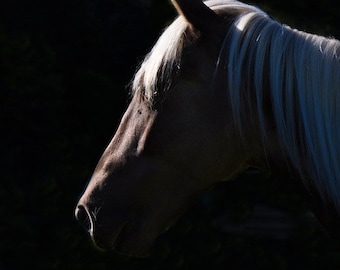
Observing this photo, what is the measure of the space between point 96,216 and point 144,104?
30cm

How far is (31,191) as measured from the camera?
221 inches

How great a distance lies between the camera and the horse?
2240 mm

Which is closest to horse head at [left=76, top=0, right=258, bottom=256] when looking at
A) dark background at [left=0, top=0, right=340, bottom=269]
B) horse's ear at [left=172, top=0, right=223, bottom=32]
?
horse's ear at [left=172, top=0, right=223, bottom=32]

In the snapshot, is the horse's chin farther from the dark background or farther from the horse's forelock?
the dark background

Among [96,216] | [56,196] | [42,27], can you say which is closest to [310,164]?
[96,216]

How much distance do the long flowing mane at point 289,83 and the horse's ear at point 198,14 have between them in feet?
0.13

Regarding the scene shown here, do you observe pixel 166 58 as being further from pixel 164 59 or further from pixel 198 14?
pixel 198 14

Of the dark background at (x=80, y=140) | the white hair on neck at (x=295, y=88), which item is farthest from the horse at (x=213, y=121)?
the dark background at (x=80, y=140)

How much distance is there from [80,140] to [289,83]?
11.8 feet

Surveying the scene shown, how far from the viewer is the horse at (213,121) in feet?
7.35

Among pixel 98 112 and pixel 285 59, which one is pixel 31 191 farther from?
pixel 285 59

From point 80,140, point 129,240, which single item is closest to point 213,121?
point 129,240

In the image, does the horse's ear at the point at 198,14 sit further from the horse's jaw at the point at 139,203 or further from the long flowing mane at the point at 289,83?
the horse's jaw at the point at 139,203

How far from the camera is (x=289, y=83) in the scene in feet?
7.38
